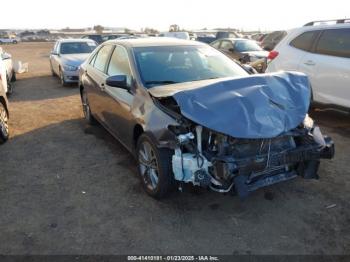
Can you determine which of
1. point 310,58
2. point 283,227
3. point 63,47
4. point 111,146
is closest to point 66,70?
point 63,47

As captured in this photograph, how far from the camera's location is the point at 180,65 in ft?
16.4

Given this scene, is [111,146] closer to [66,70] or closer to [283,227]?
[283,227]

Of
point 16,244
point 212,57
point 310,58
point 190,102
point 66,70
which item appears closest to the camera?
point 16,244

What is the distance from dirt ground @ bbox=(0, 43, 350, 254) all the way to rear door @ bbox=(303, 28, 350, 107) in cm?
139

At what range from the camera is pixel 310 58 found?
23.5ft

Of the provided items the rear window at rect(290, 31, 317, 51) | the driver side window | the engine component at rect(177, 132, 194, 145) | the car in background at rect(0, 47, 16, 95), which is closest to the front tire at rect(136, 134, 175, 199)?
the engine component at rect(177, 132, 194, 145)

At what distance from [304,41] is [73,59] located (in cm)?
797

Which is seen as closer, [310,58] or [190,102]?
[190,102]

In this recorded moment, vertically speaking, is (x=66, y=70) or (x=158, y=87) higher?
(x=158, y=87)

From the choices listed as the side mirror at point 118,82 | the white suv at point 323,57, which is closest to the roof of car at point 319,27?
the white suv at point 323,57

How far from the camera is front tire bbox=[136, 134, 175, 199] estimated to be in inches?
153

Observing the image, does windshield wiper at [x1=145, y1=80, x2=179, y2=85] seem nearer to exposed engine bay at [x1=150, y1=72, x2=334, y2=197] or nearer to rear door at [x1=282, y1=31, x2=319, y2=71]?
exposed engine bay at [x1=150, y1=72, x2=334, y2=197]

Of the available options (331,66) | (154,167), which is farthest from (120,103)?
(331,66)

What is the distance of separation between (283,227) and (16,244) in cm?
259
